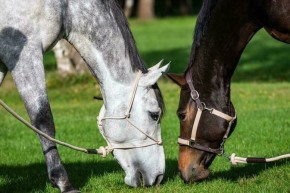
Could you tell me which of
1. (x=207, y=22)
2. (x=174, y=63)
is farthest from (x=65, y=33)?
(x=174, y=63)

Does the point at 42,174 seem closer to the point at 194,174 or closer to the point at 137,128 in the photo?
the point at 137,128

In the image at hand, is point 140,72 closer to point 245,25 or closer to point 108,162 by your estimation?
point 245,25

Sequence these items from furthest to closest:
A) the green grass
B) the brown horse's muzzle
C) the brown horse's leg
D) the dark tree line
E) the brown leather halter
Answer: the dark tree line, the green grass, the brown horse's muzzle, the brown leather halter, the brown horse's leg

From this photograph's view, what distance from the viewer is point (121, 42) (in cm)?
699

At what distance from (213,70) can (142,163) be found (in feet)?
3.30

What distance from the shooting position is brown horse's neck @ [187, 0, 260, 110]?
675 centimetres

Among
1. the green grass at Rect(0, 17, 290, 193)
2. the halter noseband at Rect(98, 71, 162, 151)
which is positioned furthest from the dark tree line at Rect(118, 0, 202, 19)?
the halter noseband at Rect(98, 71, 162, 151)

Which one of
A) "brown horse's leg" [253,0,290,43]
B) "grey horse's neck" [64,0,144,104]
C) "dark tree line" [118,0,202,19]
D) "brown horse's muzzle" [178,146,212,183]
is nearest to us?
"brown horse's leg" [253,0,290,43]

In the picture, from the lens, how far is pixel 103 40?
22.7 feet

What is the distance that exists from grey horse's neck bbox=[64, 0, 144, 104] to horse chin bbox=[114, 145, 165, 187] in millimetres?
581

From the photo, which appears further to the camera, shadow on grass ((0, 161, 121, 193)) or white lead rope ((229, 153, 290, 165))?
shadow on grass ((0, 161, 121, 193))

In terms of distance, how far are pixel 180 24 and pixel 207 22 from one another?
36.2 metres

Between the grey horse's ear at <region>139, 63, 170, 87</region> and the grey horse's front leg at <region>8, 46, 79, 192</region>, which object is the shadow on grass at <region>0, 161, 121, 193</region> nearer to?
the grey horse's front leg at <region>8, 46, 79, 192</region>

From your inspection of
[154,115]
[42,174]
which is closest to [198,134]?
[154,115]
